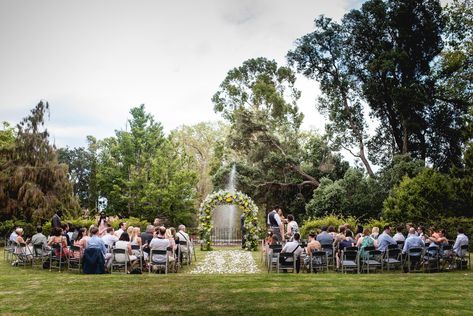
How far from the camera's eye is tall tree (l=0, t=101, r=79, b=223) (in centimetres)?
2855

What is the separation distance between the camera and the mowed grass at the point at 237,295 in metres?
7.77

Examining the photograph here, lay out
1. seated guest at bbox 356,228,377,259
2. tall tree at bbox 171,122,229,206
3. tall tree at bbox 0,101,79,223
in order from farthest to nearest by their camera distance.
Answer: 1. tall tree at bbox 171,122,229,206
2. tall tree at bbox 0,101,79,223
3. seated guest at bbox 356,228,377,259

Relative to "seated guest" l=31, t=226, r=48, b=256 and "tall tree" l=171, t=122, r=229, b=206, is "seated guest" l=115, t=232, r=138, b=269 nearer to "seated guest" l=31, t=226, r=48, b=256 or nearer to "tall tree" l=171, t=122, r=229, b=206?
"seated guest" l=31, t=226, r=48, b=256

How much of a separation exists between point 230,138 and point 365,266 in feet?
87.1

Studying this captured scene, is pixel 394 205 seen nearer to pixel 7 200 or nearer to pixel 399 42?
pixel 399 42

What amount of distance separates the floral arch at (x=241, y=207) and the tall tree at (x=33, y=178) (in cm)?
1267

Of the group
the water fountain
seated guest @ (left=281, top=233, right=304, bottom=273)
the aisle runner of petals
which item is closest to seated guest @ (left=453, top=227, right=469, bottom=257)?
seated guest @ (left=281, top=233, right=304, bottom=273)

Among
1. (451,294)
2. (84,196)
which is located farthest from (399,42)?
(84,196)

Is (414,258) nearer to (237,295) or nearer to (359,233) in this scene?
(359,233)

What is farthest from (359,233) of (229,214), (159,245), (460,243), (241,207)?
(229,214)

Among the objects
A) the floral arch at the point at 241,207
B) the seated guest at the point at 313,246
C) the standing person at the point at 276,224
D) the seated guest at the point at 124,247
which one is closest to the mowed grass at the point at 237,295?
the seated guest at the point at 124,247

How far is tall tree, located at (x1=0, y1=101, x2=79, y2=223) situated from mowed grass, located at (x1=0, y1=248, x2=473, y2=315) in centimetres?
1994

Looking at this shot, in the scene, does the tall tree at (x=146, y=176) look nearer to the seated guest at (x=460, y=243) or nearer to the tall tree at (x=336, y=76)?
the tall tree at (x=336, y=76)

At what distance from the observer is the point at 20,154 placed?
98.7 feet
